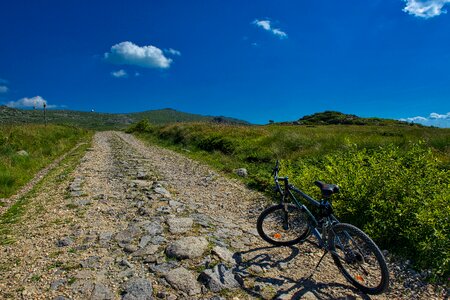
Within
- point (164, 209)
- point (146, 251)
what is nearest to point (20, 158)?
point (164, 209)

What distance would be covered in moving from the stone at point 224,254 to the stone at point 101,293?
199 centimetres

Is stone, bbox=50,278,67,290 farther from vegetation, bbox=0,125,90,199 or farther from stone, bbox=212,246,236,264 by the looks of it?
vegetation, bbox=0,125,90,199

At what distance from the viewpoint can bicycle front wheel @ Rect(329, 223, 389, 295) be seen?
14.6 ft

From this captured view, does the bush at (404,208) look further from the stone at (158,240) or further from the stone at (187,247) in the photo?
the stone at (158,240)

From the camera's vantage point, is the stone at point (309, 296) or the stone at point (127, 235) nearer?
the stone at point (309, 296)

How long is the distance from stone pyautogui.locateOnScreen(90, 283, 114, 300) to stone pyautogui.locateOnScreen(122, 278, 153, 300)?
209 millimetres

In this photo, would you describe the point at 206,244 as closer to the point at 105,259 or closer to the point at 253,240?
the point at 253,240

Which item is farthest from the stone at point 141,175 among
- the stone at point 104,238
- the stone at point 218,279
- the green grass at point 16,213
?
the stone at point 218,279

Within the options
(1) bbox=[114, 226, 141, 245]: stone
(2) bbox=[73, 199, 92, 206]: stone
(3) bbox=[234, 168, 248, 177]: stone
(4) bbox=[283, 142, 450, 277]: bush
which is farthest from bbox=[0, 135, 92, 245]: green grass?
(4) bbox=[283, 142, 450, 277]: bush

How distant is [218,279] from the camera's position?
479 centimetres

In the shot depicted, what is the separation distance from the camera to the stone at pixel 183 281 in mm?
4527

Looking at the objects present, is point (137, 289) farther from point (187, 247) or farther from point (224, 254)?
point (224, 254)

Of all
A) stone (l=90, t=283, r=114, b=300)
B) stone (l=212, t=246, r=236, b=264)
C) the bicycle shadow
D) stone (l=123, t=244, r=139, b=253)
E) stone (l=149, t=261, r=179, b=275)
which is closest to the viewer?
stone (l=90, t=283, r=114, b=300)

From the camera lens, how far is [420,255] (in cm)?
533
